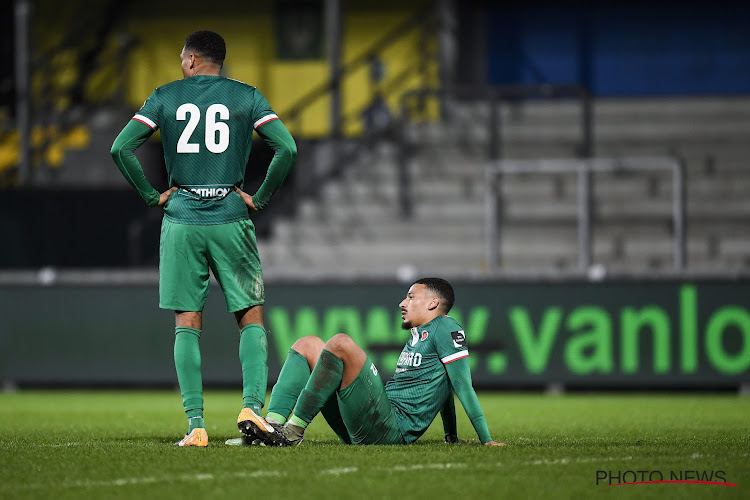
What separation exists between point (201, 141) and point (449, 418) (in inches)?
74.6

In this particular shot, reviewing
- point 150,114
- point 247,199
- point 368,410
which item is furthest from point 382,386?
point 150,114

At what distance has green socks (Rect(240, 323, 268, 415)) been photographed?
21.0 ft

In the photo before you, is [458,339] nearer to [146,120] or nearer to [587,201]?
[146,120]

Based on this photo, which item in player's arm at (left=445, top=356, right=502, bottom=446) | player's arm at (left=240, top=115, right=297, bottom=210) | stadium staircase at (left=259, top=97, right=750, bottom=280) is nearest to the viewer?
player's arm at (left=445, top=356, right=502, bottom=446)

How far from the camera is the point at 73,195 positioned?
16.7 meters

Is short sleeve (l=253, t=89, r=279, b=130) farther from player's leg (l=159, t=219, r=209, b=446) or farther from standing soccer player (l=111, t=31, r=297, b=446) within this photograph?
player's leg (l=159, t=219, r=209, b=446)

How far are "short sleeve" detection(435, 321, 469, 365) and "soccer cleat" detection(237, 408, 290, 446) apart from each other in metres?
0.89

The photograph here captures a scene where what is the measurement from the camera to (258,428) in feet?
20.3

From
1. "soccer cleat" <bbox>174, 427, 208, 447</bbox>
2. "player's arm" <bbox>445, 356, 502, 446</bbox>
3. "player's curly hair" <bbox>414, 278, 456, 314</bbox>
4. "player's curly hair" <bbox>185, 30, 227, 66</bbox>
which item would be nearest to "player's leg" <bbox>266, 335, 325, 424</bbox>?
"soccer cleat" <bbox>174, 427, 208, 447</bbox>

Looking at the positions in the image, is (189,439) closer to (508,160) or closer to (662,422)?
(662,422)

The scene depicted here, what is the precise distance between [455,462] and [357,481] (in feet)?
2.39

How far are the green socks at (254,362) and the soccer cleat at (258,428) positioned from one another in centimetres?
16

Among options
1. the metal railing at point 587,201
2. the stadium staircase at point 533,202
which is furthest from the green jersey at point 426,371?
the metal railing at point 587,201

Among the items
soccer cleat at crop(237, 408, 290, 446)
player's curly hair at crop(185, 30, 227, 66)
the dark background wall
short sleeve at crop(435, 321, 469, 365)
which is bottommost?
soccer cleat at crop(237, 408, 290, 446)
